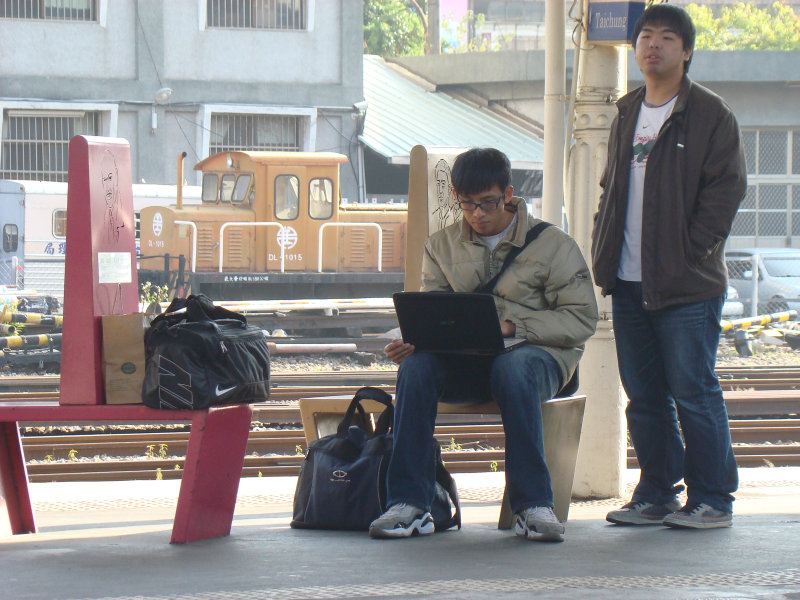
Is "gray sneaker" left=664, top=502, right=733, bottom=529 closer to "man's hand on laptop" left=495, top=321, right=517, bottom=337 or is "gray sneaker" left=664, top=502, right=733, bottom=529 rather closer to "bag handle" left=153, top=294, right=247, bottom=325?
"man's hand on laptop" left=495, top=321, right=517, bottom=337

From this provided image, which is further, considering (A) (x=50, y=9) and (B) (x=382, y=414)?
(A) (x=50, y=9)

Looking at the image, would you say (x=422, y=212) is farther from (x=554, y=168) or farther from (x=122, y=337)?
(x=122, y=337)

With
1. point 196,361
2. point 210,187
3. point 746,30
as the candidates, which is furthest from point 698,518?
point 746,30

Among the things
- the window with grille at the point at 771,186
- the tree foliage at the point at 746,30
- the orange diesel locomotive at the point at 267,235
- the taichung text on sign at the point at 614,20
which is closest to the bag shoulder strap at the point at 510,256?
the taichung text on sign at the point at 614,20

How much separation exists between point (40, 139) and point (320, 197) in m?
7.63

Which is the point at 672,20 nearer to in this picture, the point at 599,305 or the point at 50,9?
the point at 599,305

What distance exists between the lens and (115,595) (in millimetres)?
3023

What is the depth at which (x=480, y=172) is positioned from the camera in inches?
166

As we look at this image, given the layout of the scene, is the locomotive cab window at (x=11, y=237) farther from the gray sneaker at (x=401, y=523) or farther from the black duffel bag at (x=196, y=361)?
the gray sneaker at (x=401, y=523)

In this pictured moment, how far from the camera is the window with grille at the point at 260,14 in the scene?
23922mm

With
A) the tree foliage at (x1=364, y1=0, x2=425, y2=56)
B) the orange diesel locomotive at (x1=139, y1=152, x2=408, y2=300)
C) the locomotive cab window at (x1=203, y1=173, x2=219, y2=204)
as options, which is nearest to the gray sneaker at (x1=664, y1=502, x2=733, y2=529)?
the orange diesel locomotive at (x1=139, y1=152, x2=408, y2=300)

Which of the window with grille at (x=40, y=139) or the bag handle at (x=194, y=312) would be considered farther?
the window with grille at (x=40, y=139)

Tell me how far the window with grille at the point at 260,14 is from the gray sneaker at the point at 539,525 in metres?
21.3

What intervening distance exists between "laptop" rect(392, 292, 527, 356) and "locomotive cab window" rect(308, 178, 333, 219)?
549 inches
